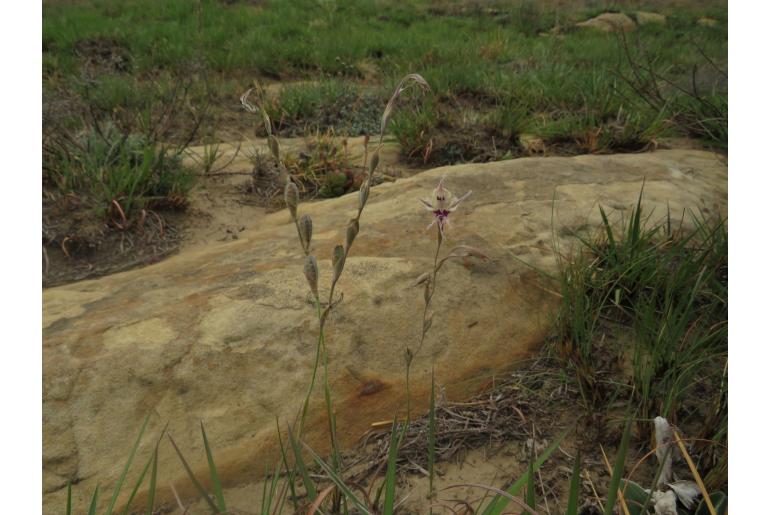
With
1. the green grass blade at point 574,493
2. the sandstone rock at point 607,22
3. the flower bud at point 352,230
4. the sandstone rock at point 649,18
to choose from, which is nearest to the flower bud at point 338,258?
the flower bud at point 352,230

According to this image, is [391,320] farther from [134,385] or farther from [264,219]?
[264,219]

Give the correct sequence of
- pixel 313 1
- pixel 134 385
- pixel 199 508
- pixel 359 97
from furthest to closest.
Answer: pixel 313 1 → pixel 359 97 → pixel 134 385 → pixel 199 508

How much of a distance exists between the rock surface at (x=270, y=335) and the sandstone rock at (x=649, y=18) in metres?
7.84

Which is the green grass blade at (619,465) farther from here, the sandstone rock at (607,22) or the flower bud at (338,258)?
the sandstone rock at (607,22)

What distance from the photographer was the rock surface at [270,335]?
1501 millimetres

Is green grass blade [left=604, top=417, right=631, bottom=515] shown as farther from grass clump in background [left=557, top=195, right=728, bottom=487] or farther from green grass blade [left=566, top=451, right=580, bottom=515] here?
grass clump in background [left=557, top=195, right=728, bottom=487]

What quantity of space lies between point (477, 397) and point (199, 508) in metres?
0.75

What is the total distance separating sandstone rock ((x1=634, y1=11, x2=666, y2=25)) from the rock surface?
7840 mm

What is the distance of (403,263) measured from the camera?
1.97 m

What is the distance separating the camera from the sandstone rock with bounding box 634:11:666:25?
9.01 meters

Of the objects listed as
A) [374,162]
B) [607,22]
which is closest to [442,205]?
[374,162]

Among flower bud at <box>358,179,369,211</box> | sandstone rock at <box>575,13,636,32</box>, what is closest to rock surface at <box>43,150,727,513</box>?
flower bud at <box>358,179,369,211</box>

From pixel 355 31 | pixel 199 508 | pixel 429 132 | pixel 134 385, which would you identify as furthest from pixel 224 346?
pixel 355 31

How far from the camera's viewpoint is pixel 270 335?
5.59 ft
